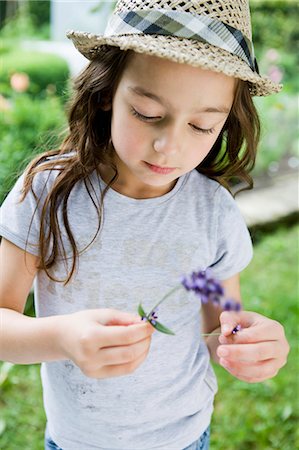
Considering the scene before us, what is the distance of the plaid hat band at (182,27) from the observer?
110 cm

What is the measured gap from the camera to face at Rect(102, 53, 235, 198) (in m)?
1.10

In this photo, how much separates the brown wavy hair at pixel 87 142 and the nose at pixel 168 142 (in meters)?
0.17

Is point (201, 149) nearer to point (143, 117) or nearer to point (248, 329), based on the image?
point (143, 117)

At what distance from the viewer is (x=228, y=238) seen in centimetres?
138

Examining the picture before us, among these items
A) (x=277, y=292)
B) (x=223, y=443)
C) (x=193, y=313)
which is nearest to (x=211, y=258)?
(x=193, y=313)

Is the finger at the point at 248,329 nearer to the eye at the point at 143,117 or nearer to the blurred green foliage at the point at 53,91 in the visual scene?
the eye at the point at 143,117

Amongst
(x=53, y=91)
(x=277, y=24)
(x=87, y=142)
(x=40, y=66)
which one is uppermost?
(x=87, y=142)

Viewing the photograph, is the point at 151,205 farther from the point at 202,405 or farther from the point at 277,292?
the point at 277,292

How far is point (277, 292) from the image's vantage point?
11.9ft

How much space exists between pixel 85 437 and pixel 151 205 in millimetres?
504

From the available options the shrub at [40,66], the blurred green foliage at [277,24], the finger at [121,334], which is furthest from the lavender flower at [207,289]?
the blurred green foliage at [277,24]

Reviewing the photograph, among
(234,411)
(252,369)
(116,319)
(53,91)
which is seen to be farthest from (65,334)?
(53,91)

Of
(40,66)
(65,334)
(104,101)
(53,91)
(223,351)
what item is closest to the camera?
(65,334)

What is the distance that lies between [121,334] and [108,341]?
0.08ft
